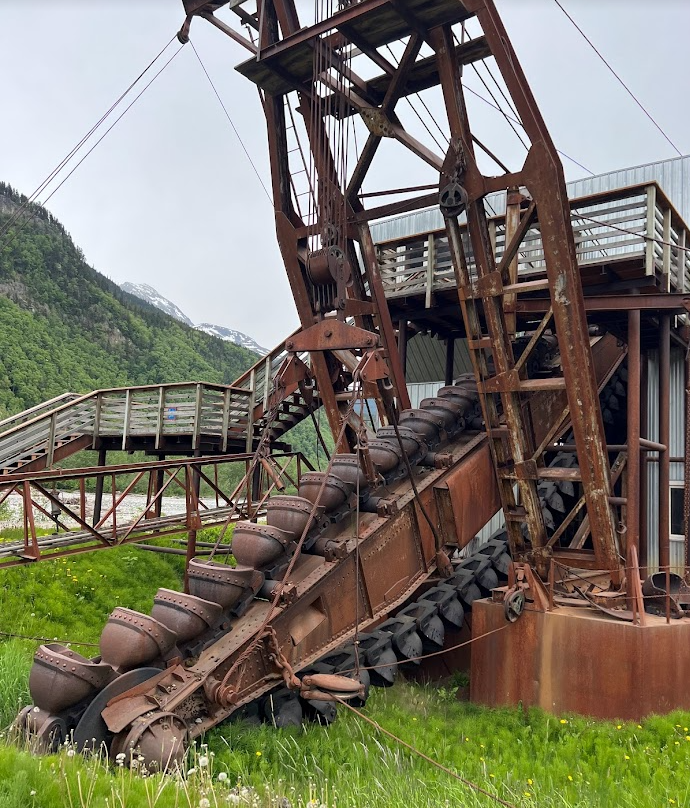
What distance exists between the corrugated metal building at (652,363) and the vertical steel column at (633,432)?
9.64 feet

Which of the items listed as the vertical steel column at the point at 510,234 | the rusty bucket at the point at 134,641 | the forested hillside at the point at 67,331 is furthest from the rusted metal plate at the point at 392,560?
the forested hillside at the point at 67,331

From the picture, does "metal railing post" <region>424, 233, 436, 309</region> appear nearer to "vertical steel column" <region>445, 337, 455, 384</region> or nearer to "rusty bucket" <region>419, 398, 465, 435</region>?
"vertical steel column" <region>445, 337, 455, 384</region>

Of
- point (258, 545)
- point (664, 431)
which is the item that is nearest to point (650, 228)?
point (664, 431)

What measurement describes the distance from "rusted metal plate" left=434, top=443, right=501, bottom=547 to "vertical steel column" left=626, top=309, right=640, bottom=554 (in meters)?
1.57

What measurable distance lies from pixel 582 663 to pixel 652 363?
8202mm

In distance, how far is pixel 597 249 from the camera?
9.43 metres

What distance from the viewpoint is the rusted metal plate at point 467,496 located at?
327 inches

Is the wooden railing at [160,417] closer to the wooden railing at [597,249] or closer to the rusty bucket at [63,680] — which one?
the wooden railing at [597,249]

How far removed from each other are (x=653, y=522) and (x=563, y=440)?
2477 mm

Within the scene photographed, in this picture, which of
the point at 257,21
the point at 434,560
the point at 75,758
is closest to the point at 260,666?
the point at 75,758

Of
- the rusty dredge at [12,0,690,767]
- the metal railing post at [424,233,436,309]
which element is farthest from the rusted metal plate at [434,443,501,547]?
the metal railing post at [424,233,436,309]

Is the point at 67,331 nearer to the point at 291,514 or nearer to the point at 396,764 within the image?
the point at 291,514

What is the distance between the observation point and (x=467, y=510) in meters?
8.50

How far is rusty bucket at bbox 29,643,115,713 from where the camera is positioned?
5.38 m
